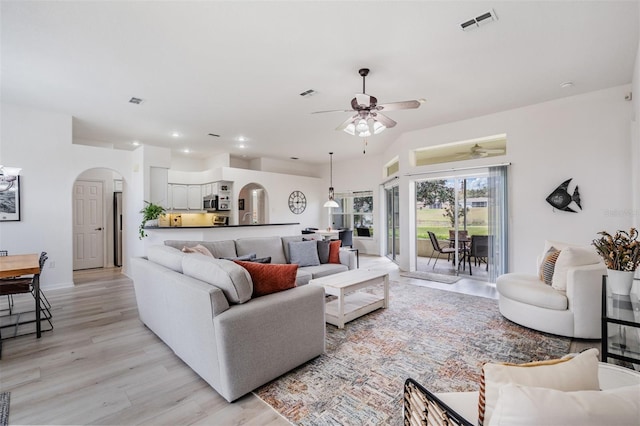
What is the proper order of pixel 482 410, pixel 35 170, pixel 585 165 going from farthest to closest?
pixel 35 170 → pixel 585 165 → pixel 482 410

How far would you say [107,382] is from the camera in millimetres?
2223

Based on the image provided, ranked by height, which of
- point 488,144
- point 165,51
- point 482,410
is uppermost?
point 165,51

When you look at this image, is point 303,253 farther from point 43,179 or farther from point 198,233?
point 43,179

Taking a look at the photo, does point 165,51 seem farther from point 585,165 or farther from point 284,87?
point 585,165

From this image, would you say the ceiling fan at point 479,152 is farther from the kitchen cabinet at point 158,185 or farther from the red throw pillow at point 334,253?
the kitchen cabinet at point 158,185

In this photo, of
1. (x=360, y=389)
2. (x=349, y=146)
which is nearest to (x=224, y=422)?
(x=360, y=389)

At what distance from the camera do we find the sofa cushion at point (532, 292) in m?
2.98

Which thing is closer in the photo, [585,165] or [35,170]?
[585,165]

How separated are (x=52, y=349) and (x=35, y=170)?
12.2ft

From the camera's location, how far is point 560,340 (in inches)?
115

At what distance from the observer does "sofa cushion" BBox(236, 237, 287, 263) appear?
439 cm

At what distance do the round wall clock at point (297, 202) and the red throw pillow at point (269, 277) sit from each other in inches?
272

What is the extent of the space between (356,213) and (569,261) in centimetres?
663

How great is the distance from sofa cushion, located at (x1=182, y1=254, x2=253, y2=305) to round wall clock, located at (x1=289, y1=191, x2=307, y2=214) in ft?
23.1
